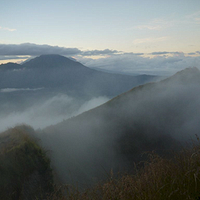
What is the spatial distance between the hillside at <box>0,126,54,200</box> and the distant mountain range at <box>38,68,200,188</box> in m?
8.91

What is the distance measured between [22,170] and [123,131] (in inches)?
1320

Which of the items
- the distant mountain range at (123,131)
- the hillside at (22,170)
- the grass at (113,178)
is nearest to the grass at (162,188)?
the grass at (113,178)

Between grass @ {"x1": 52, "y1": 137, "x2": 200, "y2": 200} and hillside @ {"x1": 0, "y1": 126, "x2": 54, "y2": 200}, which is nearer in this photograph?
grass @ {"x1": 52, "y1": 137, "x2": 200, "y2": 200}

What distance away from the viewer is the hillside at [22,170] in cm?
1691

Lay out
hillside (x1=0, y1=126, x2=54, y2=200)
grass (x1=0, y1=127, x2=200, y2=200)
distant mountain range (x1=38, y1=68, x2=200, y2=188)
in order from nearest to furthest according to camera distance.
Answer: grass (x1=0, y1=127, x2=200, y2=200) → hillside (x1=0, y1=126, x2=54, y2=200) → distant mountain range (x1=38, y1=68, x2=200, y2=188)

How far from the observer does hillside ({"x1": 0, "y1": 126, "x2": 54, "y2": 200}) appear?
16913 mm

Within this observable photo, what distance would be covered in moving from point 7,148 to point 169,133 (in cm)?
4188

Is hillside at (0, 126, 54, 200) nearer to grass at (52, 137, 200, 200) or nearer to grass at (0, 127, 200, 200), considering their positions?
grass at (0, 127, 200, 200)

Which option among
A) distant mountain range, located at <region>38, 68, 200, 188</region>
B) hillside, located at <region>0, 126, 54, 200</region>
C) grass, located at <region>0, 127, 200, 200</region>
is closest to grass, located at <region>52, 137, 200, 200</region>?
grass, located at <region>0, 127, 200, 200</region>

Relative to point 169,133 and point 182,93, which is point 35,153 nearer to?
point 169,133

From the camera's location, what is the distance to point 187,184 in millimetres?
3164

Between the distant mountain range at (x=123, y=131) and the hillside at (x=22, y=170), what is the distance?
8914 millimetres

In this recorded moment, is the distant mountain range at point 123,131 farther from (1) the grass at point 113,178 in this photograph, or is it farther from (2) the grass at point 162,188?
(2) the grass at point 162,188

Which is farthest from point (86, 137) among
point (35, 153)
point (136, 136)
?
point (35, 153)
